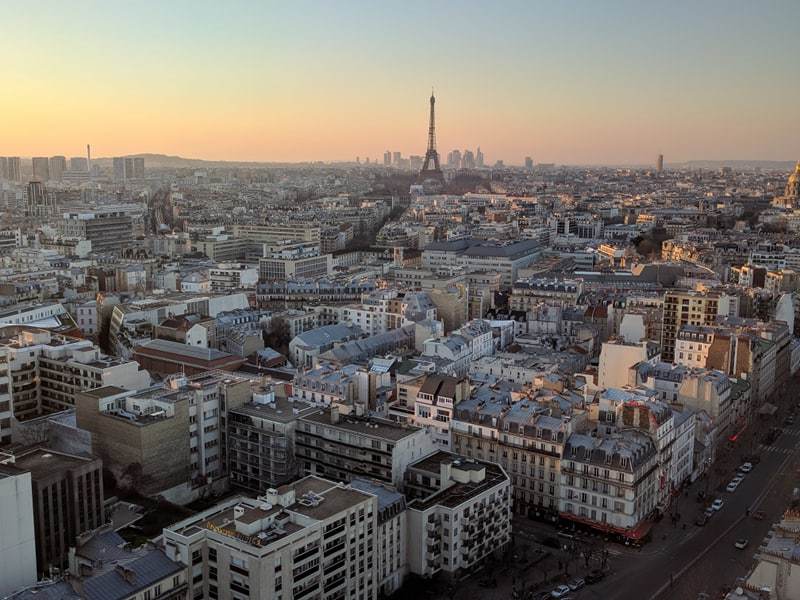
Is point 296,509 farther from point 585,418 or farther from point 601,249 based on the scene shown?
point 601,249

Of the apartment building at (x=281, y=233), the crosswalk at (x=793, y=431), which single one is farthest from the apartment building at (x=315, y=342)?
the apartment building at (x=281, y=233)

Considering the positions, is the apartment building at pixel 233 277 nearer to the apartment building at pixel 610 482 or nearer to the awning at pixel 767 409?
the awning at pixel 767 409

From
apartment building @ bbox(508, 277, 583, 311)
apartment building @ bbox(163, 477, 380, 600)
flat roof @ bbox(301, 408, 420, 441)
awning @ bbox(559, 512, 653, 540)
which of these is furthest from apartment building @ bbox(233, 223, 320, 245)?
apartment building @ bbox(163, 477, 380, 600)

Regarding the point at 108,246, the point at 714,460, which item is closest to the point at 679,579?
the point at 714,460

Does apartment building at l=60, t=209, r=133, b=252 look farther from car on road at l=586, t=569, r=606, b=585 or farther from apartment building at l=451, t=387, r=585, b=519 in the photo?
car on road at l=586, t=569, r=606, b=585

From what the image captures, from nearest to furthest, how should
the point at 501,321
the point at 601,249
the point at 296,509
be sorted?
1. the point at 296,509
2. the point at 501,321
3. the point at 601,249

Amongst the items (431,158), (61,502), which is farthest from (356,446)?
(431,158)
